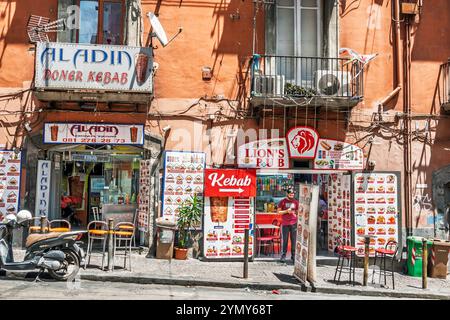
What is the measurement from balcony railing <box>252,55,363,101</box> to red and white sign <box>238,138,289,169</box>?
54.7 inches

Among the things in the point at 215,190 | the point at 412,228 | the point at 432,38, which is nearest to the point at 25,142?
the point at 215,190

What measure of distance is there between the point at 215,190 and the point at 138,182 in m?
2.59

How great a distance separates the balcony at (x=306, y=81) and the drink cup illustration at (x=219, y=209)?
9.24ft

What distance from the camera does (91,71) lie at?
11586 millimetres

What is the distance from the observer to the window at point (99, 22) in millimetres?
12688

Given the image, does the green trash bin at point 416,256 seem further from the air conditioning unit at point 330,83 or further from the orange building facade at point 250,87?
the air conditioning unit at point 330,83

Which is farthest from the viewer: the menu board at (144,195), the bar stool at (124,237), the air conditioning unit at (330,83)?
the air conditioning unit at (330,83)

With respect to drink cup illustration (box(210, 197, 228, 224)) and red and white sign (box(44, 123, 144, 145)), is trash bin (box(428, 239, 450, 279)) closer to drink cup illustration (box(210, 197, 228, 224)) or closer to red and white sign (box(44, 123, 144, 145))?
drink cup illustration (box(210, 197, 228, 224))

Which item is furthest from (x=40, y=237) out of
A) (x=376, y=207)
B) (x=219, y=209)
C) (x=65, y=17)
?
(x=376, y=207)

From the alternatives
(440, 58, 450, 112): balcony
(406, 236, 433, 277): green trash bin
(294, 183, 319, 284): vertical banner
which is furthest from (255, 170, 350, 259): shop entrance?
(440, 58, 450, 112): balcony

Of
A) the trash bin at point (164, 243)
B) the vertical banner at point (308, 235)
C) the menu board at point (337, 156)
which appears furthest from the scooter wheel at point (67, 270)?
the menu board at point (337, 156)

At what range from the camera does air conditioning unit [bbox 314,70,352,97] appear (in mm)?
12477

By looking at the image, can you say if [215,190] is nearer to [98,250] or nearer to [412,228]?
[98,250]

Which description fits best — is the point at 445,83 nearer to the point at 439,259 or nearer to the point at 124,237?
the point at 439,259
